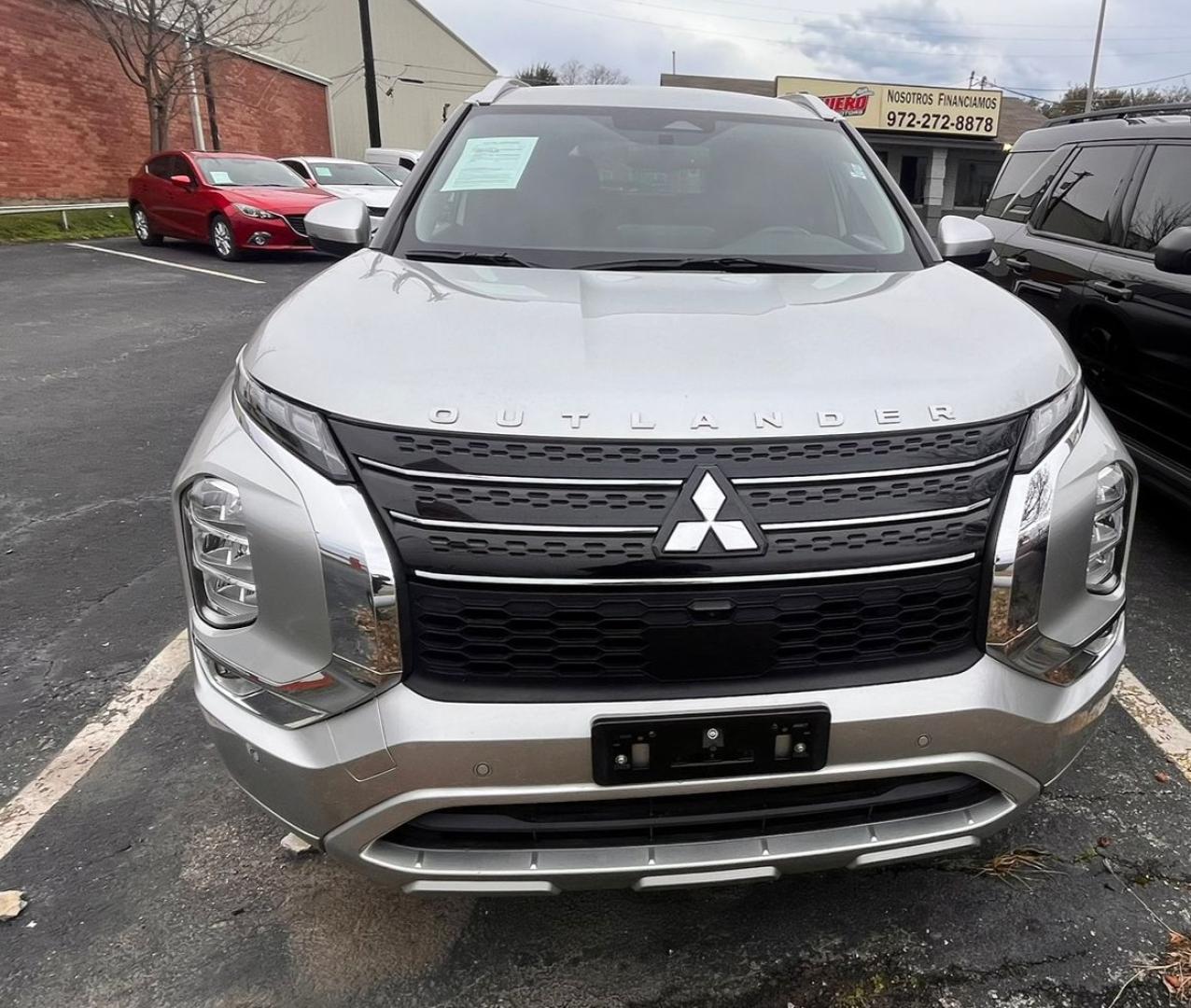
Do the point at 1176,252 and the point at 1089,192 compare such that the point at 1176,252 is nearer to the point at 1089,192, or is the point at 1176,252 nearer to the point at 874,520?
the point at 1089,192

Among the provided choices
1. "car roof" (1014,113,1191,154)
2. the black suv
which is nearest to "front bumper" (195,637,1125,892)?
the black suv

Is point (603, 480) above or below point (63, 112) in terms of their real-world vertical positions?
below

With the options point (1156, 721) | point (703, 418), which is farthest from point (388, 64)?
point (703, 418)

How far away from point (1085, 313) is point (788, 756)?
3472mm

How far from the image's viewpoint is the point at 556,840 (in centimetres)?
165

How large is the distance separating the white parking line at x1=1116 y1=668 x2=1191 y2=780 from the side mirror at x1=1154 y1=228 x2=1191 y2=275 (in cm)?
145

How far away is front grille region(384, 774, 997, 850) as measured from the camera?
5.35ft

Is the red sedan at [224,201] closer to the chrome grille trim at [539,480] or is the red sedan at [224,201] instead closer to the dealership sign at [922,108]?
the chrome grille trim at [539,480]

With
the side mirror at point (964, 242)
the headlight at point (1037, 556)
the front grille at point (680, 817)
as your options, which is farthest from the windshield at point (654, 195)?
the front grille at point (680, 817)

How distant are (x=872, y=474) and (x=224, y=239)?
13683 millimetres

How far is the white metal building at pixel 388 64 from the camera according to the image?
35350 mm

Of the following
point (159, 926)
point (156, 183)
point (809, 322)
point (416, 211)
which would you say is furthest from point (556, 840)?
point (156, 183)

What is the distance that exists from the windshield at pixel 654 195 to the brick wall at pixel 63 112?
1902 centimetres

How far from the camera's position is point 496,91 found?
354 centimetres
